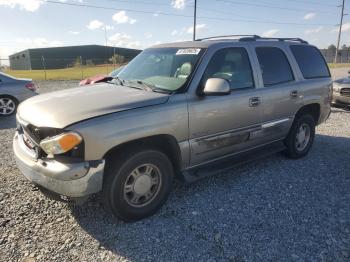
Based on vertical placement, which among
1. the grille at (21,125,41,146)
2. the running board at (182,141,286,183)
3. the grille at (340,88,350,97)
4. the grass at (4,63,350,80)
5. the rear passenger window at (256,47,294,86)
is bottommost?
the grass at (4,63,350,80)

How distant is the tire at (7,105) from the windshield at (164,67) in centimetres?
604

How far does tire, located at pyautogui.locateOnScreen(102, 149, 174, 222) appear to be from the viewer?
305 centimetres

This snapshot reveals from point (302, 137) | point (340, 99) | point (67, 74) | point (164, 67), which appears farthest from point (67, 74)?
point (164, 67)

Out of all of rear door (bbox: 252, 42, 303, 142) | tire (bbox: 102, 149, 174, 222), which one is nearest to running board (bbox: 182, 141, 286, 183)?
rear door (bbox: 252, 42, 303, 142)

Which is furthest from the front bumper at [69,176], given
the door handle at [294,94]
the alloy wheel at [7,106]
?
the alloy wheel at [7,106]

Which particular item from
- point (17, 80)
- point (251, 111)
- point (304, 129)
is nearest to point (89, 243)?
point (251, 111)

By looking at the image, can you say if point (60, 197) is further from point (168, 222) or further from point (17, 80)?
point (17, 80)

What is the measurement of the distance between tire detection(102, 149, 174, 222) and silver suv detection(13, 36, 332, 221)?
0.04 feet

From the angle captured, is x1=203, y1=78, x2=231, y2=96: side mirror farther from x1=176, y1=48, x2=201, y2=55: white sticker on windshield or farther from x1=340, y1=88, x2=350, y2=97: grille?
x1=340, y1=88, x2=350, y2=97: grille

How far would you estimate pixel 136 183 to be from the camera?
3.28m

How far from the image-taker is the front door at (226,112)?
11.8 ft

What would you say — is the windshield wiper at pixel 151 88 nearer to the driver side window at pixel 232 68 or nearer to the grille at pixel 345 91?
the driver side window at pixel 232 68

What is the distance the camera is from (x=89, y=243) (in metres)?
3.02

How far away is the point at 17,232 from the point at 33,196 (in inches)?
30.2
